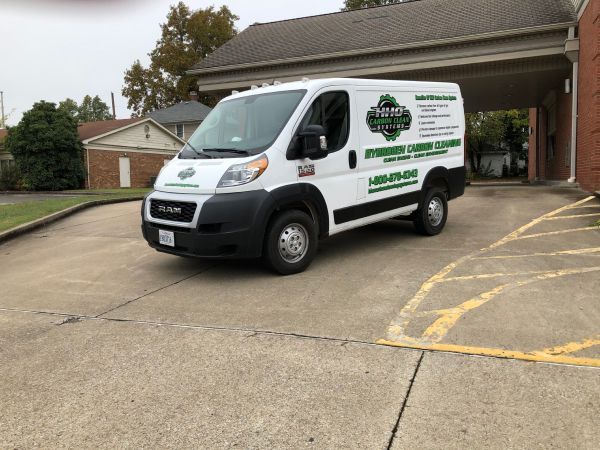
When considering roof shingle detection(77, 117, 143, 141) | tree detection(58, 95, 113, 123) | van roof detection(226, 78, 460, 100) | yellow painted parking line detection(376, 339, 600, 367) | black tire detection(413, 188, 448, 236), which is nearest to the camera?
yellow painted parking line detection(376, 339, 600, 367)

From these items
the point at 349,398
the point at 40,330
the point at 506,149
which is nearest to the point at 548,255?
the point at 349,398

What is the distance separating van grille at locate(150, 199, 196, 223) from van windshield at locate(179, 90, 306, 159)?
29.3 inches

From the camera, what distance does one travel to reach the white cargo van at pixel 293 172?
5.81 meters

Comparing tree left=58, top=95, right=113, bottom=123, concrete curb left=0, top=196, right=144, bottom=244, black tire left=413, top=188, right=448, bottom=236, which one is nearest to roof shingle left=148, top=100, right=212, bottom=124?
concrete curb left=0, top=196, right=144, bottom=244

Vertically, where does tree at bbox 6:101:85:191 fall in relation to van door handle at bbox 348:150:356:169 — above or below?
above

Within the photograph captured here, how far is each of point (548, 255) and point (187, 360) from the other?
4954 mm

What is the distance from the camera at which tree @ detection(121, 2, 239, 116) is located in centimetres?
4997

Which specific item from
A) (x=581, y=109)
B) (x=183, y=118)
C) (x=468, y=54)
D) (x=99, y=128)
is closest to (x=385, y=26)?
(x=468, y=54)

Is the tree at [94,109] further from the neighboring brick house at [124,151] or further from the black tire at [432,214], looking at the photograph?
the black tire at [432,214]

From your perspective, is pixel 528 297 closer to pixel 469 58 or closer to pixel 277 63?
pixel 469 58

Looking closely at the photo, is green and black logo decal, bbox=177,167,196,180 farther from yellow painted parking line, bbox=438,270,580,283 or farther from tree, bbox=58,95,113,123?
tree, bbox=58,95,113,123

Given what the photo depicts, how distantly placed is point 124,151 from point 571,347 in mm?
35758

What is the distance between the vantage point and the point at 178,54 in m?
49.4

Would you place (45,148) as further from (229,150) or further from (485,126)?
(485,126)
